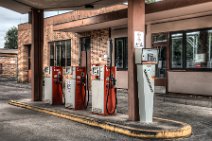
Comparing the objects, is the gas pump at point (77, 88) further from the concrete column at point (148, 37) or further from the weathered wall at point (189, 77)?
the concrete column at point (148, 37)

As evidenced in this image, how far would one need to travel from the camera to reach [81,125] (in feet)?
30.1

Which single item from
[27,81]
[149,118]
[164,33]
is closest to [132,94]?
[149,118]

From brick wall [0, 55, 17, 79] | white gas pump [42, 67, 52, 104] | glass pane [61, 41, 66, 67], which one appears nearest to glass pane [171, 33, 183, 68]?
white gas pump [42, 67, 52, 104]

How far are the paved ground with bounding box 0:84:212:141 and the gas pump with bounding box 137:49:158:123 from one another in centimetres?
108

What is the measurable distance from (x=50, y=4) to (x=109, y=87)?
470 centimetres

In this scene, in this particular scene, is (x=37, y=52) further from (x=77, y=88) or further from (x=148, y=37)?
(x=148, y=37)

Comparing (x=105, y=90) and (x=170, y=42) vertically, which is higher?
(x=170, y=42)

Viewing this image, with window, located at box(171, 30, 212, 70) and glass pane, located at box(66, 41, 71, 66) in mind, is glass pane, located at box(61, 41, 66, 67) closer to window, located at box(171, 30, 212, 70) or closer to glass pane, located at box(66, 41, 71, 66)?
glass pane, located at box(66, 41, 71, 66)

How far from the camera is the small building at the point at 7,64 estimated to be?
4022cm

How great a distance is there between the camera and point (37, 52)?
1406 cm

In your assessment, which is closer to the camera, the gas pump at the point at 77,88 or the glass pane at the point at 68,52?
the gas pump at the point at 77,88

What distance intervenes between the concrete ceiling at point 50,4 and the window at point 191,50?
A: 452 cm

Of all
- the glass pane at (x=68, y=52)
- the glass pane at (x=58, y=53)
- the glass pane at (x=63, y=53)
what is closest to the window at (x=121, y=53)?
the glass pane at (x=68, y=52)

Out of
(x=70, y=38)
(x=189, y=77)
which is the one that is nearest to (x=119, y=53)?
(x=70, y=38)
